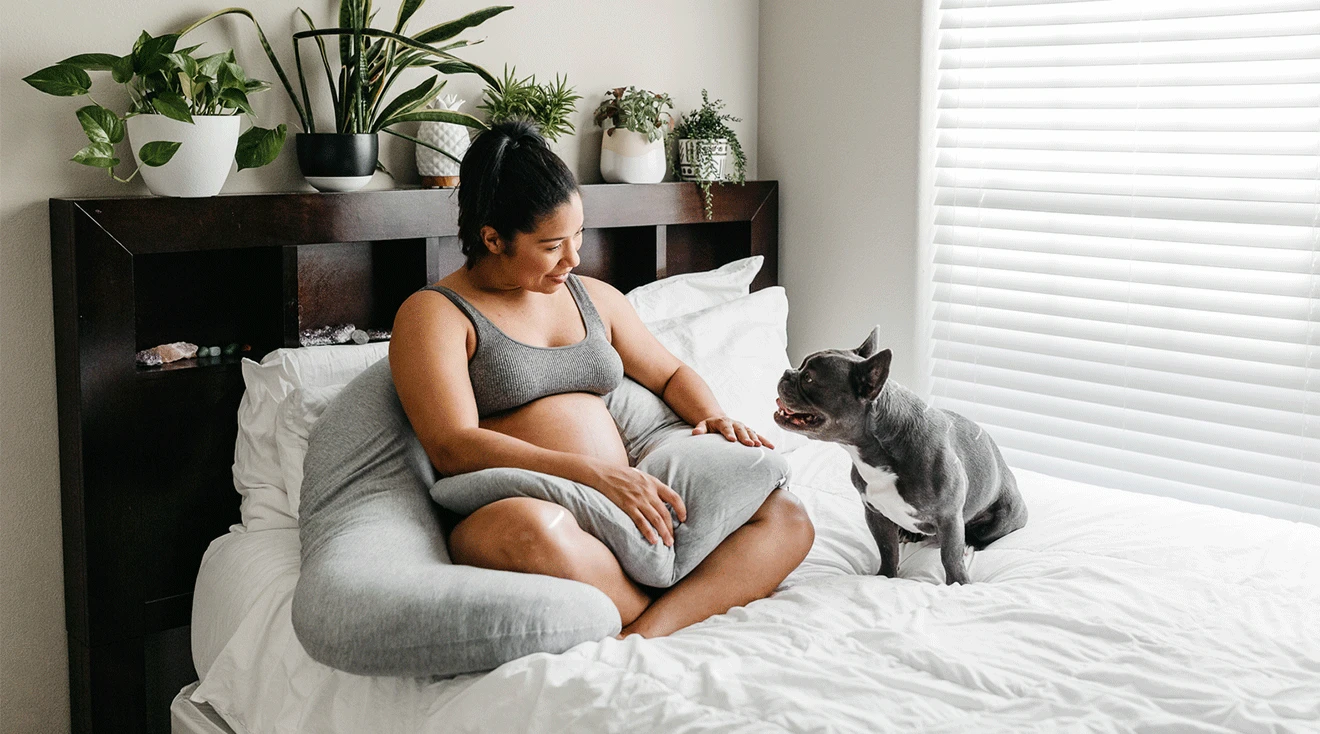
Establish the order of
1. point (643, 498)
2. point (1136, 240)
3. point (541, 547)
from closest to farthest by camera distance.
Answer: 1. point (541, 547)
2. point (643, 498)
3. point (1136, 240)

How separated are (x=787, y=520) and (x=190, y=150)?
1285mm

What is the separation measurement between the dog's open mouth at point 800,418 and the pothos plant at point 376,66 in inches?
41.4

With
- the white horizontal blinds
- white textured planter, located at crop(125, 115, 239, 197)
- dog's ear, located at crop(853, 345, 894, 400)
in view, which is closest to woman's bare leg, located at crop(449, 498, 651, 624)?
dog's ear, located at crop(853, 345, 894, 400)

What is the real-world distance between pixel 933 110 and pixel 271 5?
165cm

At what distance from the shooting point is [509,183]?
204 centimetres

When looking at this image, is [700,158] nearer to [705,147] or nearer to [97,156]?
[705,147]

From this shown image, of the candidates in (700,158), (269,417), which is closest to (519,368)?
(269,417)

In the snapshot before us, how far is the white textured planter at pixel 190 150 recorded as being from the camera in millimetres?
2090

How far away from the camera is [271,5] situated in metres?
2.36

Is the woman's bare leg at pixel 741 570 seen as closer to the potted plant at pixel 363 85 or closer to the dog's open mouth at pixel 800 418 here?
the dog's open mouth at pixel 800 418

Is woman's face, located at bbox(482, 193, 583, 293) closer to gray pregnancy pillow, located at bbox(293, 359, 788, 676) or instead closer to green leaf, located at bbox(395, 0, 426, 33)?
gray pregnancy pillow, located at bbox(293, 359, 788, 676)

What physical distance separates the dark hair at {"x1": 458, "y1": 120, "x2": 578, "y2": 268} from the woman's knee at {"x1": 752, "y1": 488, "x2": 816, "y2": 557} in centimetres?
64

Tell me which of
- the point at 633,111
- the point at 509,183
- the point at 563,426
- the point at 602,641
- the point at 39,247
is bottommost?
the point at 602,641

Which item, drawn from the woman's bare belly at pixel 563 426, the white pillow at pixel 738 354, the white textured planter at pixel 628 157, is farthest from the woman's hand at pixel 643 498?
the white textured planter at pixel 628 157
